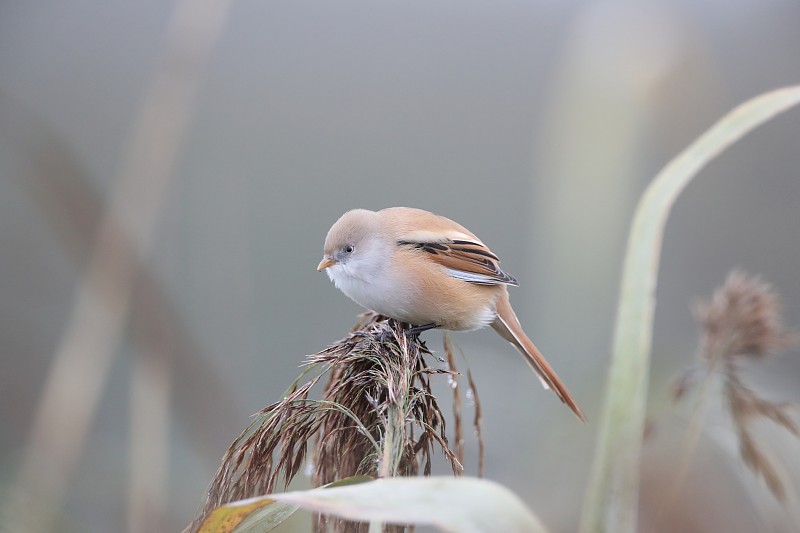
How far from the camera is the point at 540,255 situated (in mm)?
2031

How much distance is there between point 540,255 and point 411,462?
86 cm

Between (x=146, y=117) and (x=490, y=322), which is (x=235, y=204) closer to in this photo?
(x=146, y=117)

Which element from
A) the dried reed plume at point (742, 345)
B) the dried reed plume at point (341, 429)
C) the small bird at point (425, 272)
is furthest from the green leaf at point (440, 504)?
the small bird at point (425, 272)

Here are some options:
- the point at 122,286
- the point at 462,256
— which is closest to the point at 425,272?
the point at 462,256

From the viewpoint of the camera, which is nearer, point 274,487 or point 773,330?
point 274,487

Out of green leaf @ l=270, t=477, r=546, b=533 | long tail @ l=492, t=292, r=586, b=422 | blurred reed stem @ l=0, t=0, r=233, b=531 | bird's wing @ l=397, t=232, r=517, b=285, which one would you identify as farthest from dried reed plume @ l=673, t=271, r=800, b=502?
blurred reed stem @ l=0, t=0, r=233, b=531

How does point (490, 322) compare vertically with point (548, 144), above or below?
below

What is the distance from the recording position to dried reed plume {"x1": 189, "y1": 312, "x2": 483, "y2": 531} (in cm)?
134

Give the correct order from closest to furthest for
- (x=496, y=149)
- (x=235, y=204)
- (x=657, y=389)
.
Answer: (x=657, y=389)
(x=235, y=204)
(x=496, y=149)

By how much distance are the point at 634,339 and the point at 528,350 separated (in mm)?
1474

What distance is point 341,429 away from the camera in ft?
4.64

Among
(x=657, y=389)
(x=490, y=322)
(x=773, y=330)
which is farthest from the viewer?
(x=490, y=322)

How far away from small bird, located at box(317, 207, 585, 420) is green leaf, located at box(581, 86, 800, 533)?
48.1 inches

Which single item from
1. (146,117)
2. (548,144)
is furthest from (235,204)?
(548,144)
